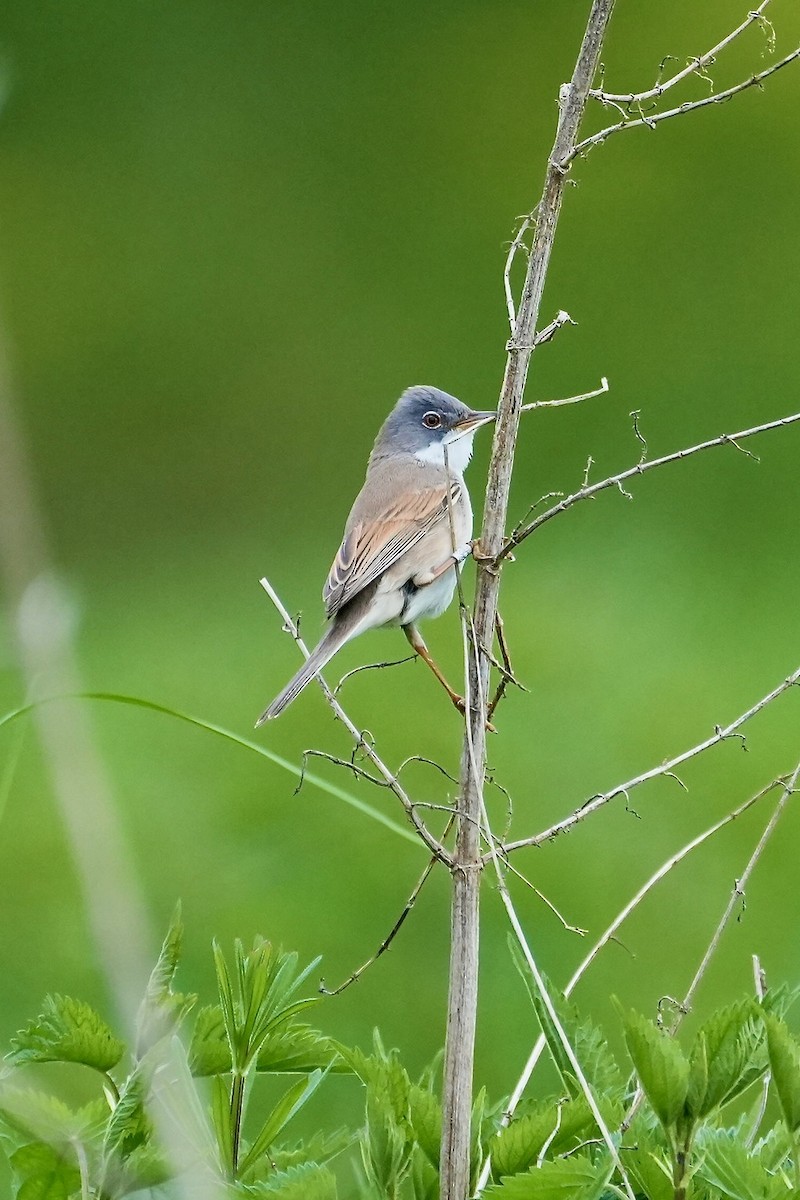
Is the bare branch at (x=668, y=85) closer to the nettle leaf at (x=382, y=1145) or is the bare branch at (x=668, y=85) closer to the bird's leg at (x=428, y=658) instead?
the bird's leg at (x=428, y=658)

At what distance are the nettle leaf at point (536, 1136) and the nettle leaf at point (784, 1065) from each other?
196 millimetres

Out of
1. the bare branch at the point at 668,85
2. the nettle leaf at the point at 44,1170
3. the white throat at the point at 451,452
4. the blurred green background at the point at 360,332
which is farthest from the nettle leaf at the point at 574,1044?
the blurred green background at the point at 360,332

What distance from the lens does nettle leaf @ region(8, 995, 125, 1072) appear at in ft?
4.22

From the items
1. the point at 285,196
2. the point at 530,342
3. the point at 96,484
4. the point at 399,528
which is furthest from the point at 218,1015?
the point at 285,196

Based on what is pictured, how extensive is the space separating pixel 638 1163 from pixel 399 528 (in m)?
2.09

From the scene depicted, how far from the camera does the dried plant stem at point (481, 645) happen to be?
4.35 ft

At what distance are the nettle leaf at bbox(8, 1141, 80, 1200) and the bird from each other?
4.64 ft

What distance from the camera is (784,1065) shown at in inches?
47.3

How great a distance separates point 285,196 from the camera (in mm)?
7621

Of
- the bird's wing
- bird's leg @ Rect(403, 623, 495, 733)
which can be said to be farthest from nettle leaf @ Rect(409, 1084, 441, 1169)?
the bird's wing

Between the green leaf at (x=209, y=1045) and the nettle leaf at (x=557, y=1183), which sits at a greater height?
the green leaf at (x=209, y=1045)

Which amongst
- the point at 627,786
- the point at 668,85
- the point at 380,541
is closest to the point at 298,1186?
the point at 627,786

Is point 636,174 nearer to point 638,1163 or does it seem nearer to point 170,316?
point 170,316

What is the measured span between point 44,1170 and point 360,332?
20.0ft
